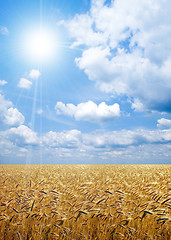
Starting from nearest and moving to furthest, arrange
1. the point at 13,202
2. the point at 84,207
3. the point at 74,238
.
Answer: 1. the point at 74,238
2. the point at 84,207
3. the point at 13,202

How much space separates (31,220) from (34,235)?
0.48m

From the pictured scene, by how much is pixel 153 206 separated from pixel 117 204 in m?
0.97

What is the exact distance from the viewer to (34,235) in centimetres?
421

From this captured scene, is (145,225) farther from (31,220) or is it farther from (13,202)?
(13,202)

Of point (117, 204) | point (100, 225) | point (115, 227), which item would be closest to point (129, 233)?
point (115, 227)

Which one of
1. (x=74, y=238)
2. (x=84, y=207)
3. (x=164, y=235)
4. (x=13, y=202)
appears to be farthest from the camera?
(x=13, y=202)

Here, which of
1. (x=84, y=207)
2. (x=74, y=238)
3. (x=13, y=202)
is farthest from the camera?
(x=13, y=202)

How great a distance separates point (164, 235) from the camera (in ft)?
14.4

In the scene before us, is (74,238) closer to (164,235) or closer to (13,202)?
(164,235)

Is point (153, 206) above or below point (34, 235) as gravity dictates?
above

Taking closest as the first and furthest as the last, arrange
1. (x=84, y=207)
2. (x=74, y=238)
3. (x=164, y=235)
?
(x=74, y=238), (x=164, y=235), (x=84, y=207)

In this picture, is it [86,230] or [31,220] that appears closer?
[86,230]

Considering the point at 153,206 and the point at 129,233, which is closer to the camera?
the point at 129,233

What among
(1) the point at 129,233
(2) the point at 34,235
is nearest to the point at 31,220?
(2) the point at 34,235
